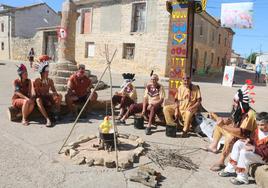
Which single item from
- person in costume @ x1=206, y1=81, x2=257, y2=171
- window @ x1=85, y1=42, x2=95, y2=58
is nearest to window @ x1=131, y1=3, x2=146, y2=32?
window @ x1=85, y1=42, x2=95, y2=58

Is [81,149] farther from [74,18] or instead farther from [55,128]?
[74,18]

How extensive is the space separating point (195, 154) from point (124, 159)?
4.54ft

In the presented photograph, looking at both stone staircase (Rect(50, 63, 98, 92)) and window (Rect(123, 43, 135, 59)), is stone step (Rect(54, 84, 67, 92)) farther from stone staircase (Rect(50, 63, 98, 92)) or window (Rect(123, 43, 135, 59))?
window (Rect(123, 43, 135, 59))

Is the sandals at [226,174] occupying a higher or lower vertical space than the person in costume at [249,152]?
lower

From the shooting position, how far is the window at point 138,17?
19.8m

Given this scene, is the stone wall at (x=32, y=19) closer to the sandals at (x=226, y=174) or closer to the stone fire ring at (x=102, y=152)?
the stone fire ring at (x=102, y=152)

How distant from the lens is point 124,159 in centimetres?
436

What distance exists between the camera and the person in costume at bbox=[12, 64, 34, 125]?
614 cm

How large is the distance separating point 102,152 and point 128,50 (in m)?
16.8

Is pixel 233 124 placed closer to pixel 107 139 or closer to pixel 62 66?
pixel 107 139

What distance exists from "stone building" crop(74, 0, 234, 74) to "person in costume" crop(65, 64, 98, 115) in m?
11.5

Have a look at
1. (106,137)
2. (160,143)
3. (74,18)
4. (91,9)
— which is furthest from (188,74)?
(91,9)

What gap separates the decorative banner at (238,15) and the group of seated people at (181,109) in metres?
14.9

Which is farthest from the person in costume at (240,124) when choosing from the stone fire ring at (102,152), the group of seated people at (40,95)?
the group of seated people at (40,95)
